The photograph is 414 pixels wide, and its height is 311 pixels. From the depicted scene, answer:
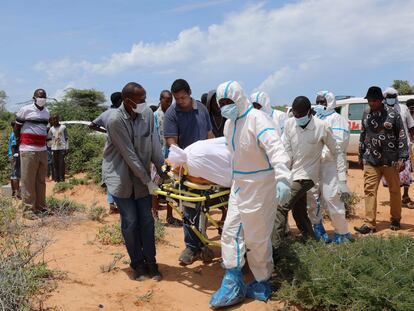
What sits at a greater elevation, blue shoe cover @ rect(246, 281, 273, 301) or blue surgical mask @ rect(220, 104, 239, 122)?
blue surgical mask @ rect(220, 104, 239, 122)

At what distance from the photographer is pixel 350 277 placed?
3582mm

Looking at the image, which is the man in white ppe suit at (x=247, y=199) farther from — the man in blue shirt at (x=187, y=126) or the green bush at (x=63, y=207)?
the green bush at (x=63, y=207)

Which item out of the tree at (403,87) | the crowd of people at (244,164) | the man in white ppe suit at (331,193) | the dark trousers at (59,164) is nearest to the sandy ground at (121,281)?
the crowd of people at (244,164)

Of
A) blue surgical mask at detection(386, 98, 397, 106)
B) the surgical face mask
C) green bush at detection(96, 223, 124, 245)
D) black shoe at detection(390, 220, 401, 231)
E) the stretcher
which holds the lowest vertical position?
black shoe at detection(390, 220, 401, 231)

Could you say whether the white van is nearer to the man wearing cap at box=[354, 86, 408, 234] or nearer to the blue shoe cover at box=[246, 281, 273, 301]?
the man wearing cap at box=[354, 86, 408, 234]

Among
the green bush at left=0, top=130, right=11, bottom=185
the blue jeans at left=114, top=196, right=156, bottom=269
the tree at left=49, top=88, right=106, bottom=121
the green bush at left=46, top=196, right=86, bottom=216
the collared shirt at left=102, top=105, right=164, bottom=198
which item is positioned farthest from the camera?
the tree at left=49, top=88, right=106, bottom=121

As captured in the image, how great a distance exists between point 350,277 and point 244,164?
1232mm

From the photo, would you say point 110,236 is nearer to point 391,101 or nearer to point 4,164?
point 391,101

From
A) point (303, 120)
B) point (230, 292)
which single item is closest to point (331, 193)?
point (303, 120)

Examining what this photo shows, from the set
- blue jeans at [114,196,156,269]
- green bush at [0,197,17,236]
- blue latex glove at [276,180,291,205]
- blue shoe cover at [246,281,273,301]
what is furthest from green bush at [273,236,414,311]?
green bush at [0,197,17,236]

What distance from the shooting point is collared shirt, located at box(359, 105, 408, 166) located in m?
6.06

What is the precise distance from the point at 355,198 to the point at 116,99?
413 centimetres

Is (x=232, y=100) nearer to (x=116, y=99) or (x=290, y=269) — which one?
(x=290, y=269)

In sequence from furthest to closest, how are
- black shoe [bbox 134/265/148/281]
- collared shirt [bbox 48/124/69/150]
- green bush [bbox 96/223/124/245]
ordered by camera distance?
collared shirt [bbox 48/124/69/150] → green bush [bbox 96/223/124/245] → black shoe [bbox 134/265/148/281]
